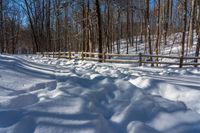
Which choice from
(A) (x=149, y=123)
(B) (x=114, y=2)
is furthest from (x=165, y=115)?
(B) (x=114, y=2)

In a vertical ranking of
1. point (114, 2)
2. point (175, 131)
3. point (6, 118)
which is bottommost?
point (175, 131)

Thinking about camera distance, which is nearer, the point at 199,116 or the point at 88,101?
the point at 199,116

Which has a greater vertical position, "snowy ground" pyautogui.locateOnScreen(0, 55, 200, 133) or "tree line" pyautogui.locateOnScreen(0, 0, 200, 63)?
"tree line" pyautogui.locateOnScreen(0, 0, 200, 63)

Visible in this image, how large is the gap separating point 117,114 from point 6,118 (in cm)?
181

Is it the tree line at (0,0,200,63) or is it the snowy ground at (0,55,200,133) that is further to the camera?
the tree line at (0,0,200,63)

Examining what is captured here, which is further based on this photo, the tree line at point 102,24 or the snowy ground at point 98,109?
the tree line at point 102,24

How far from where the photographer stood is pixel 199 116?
14.0 ft

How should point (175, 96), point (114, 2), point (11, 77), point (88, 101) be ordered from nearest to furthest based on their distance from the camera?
point (88, 101), point (175, 96), point (11, 77), point (114, 2)

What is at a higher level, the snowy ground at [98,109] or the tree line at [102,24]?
the tree line at [102,24]

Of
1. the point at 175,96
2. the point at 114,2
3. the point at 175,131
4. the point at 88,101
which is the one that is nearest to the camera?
the point at 175,131

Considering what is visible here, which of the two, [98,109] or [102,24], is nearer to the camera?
[98,109]

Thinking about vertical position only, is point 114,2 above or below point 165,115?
above

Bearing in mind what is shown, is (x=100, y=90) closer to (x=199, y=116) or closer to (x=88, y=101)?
(x=88, y=101)

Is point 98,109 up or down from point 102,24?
down
